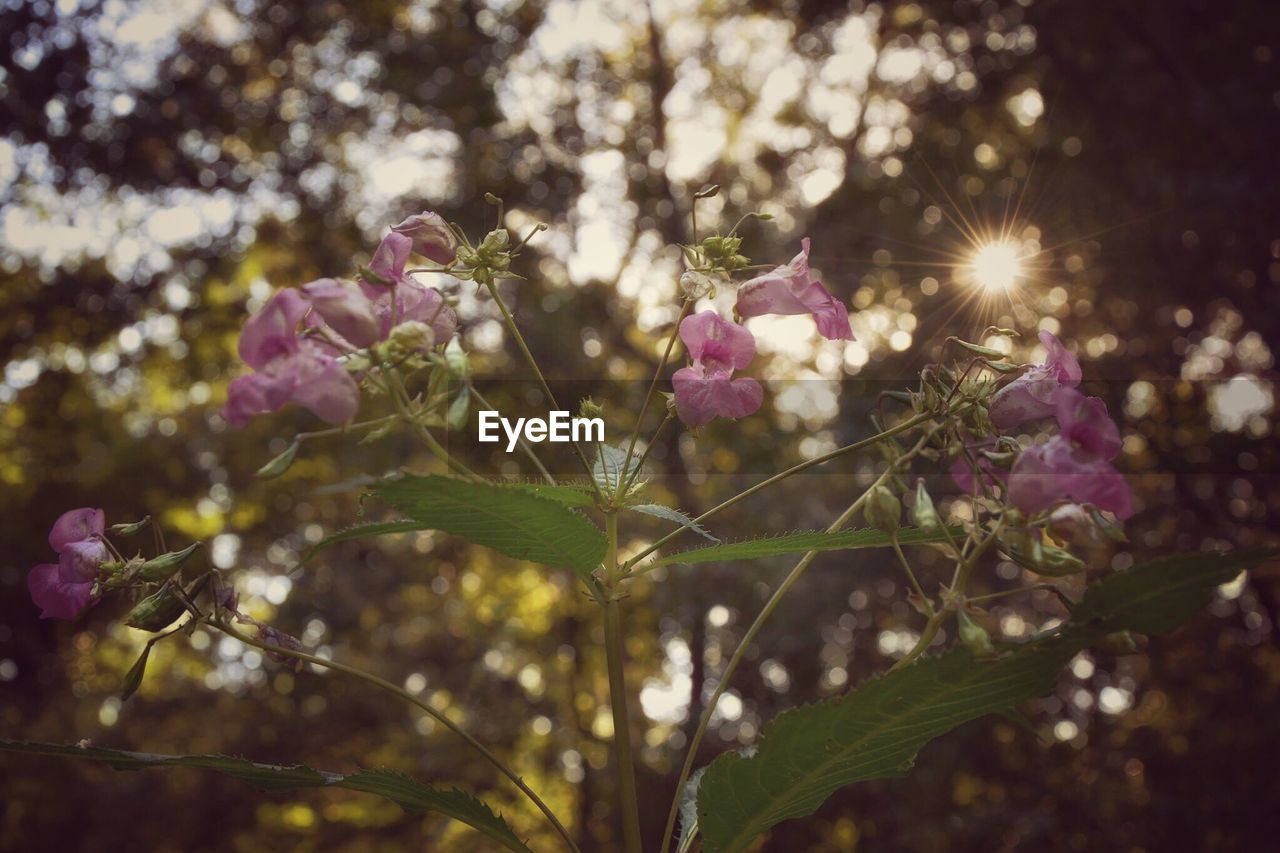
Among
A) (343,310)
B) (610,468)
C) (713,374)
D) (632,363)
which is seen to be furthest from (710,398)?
(632,363)

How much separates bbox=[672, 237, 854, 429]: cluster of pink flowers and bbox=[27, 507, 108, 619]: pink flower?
0.54 meters

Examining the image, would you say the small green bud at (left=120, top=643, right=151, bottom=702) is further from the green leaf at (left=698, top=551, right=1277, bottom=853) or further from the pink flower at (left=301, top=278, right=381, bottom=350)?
the green leaf at (left=698, top=551, right=1277, bottom=853)

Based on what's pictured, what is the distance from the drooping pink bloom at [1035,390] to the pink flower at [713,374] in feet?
0.70

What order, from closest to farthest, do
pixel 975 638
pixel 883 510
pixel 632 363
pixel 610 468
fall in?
pixel 975 638
pixel 883 510
pixel 610 468
pixel 632 363

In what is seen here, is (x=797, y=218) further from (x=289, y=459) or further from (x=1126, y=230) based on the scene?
(x=289, y=459)

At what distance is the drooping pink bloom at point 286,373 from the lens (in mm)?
738

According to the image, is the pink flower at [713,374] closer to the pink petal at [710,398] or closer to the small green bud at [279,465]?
the pink petal at [710,398]

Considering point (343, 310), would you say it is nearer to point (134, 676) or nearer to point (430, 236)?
point (430, 236)

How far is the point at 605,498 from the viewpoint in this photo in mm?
913

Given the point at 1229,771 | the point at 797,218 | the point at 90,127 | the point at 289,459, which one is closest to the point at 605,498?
the point at 289,459

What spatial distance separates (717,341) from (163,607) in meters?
0.53

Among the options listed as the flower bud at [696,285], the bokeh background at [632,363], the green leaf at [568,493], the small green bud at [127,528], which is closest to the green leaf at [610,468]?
the green leaf at [568,493]

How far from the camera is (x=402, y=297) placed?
2.90 ft

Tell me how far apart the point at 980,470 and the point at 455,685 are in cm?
844
